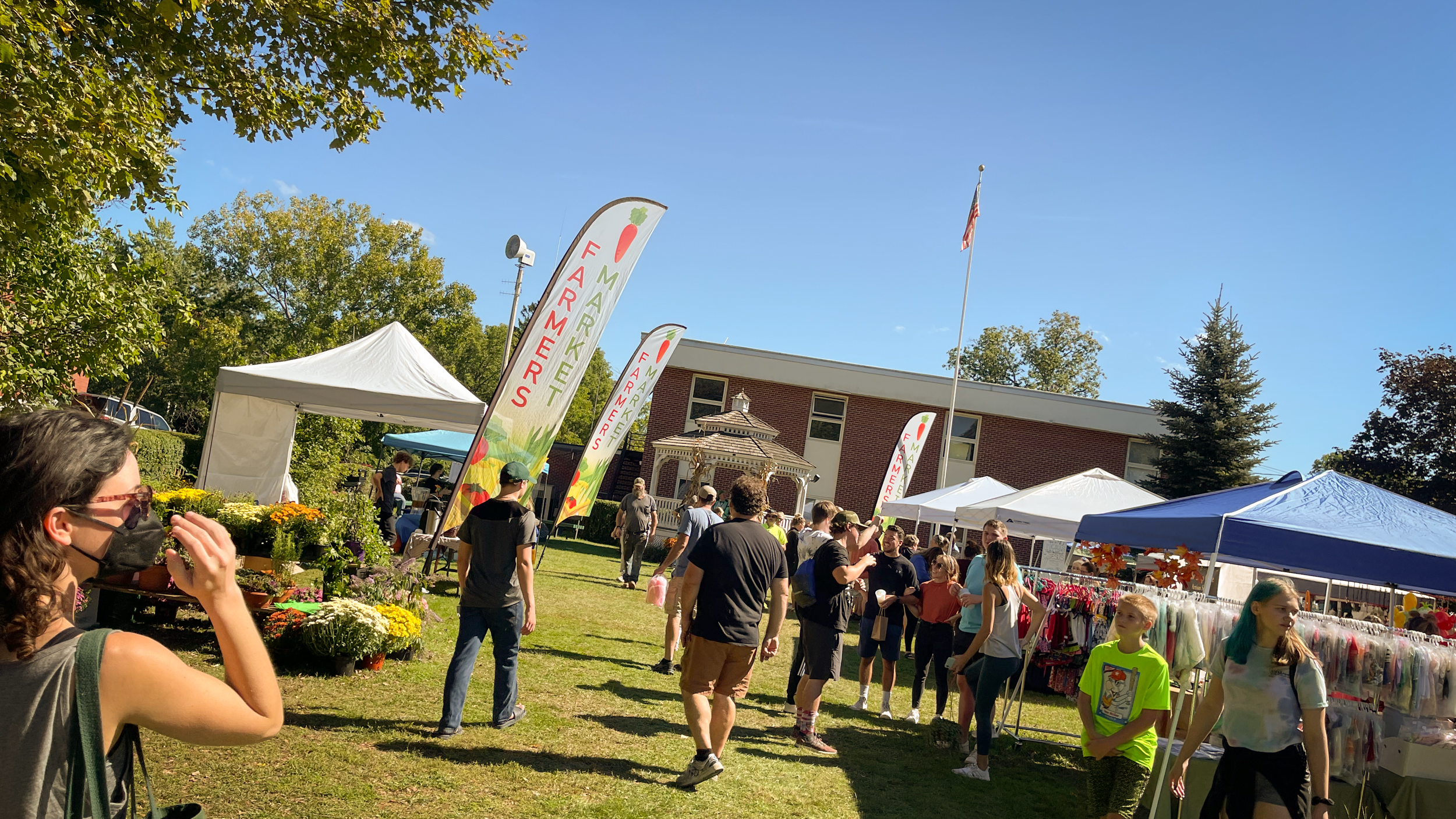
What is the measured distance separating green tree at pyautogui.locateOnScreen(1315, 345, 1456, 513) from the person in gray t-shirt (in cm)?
2443

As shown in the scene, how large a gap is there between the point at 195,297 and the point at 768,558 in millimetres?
46894

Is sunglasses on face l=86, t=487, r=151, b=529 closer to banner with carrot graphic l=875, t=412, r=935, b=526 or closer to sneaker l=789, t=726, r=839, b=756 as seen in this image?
sneaker l=789, t=726, r=839, b=756

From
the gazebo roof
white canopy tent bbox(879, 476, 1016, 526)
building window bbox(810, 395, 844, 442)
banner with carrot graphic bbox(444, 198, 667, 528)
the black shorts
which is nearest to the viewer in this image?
banner with carrot graphic bbox(444, 198, 667, 528)

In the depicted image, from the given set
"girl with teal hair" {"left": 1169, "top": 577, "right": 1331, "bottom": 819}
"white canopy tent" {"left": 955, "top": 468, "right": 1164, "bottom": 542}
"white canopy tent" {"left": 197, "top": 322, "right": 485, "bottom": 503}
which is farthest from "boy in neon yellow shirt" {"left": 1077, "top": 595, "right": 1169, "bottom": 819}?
"white canopy tent" {"left": 955, "top": 468, "right": 1164, "bottom": 542}

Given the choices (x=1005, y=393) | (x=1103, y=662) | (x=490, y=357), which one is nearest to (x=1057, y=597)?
(x=1103, y=662)

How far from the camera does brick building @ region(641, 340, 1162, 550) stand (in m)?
30.0

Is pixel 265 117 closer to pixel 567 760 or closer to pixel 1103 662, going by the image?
pixel 567 760

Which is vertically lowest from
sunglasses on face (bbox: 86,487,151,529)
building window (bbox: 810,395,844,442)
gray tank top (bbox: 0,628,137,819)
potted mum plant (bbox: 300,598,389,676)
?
potted mum plant (bbox: 300,598,389,676)

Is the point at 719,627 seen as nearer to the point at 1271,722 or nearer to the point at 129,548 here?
the point at 1271,722

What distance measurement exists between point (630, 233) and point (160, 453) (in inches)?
712

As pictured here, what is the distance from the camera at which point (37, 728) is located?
1.47m

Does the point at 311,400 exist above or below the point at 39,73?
below

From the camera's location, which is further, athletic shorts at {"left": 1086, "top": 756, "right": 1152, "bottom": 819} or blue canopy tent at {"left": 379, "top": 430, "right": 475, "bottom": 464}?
blue canopy tent at {"left": 379, "top": 430, "right": 475, "bottom": 464}

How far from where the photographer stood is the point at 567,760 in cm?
611
